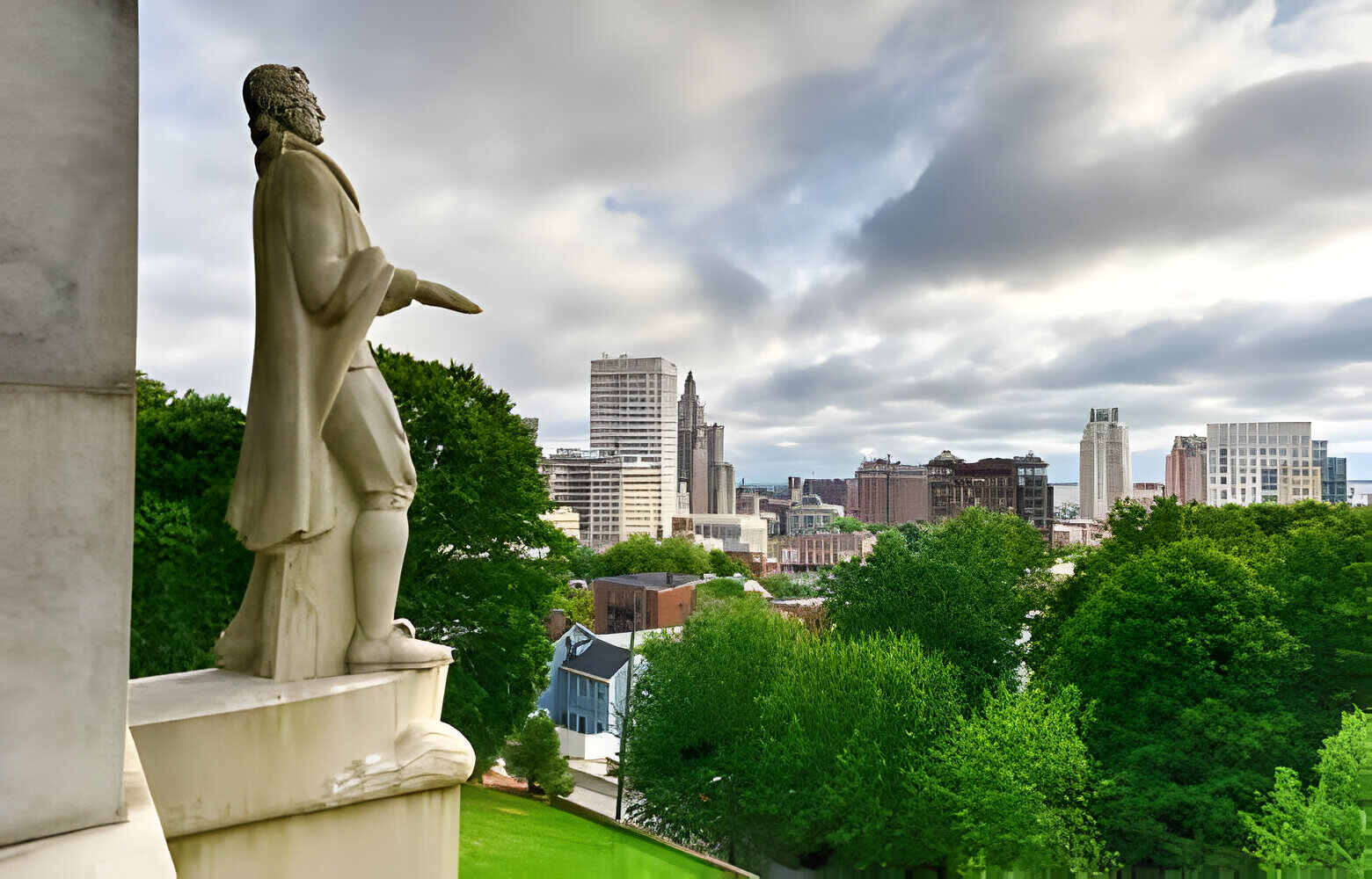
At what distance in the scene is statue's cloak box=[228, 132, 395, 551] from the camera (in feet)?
12.7

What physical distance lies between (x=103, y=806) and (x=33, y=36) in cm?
177

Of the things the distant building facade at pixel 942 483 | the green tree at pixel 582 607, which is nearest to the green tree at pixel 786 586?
the green tree at pixel 582 607

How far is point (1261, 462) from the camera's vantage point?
4653 cm

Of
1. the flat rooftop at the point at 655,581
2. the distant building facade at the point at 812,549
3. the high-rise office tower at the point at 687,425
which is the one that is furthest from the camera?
the high-rise office tower at the point at 687,425

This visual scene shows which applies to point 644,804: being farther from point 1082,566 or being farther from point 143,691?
point 143,691

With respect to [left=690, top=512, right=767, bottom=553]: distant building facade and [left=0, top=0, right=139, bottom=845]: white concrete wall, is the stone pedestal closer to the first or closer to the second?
[left=0, top=0, right=139, bottom=845]: white concrete wall

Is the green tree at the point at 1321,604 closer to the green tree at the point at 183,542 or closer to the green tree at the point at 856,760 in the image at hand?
the green tree at the point at 856,760

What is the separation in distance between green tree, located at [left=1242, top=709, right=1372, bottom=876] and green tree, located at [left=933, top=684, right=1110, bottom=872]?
3.38 m

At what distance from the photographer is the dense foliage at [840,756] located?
1988cm

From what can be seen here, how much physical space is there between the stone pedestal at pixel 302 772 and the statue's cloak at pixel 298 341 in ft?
2.40

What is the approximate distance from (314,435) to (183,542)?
41.0 ft

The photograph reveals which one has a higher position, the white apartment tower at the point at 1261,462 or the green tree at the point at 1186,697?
the white apartment tower at the point at 1261,462

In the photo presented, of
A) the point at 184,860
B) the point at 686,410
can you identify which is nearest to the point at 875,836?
the point at 184,860

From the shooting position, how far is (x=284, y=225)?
3.95 meters
